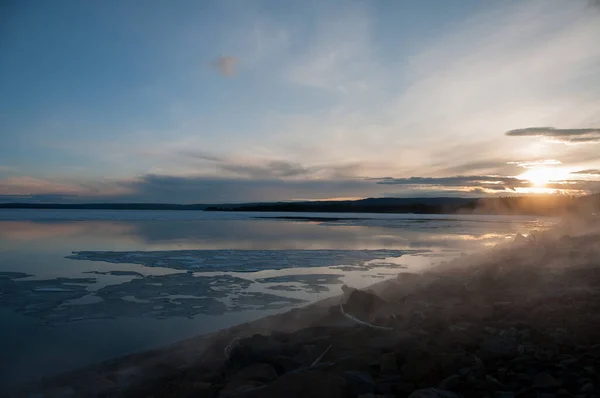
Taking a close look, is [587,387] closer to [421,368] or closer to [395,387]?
[421,368]

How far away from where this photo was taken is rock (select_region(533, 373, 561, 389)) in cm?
345

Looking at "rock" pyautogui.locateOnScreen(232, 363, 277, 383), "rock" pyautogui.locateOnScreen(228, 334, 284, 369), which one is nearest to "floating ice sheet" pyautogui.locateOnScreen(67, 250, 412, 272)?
"rock" pyautogui.locateOnScreen(228, 334, 284, 369)

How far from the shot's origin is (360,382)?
12.1 feet

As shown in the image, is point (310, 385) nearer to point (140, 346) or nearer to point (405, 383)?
point (405, 383)

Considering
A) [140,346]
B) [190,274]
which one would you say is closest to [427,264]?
[190,274]

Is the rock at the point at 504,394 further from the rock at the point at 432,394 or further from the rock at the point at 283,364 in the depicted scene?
the rock at the point at 283,364

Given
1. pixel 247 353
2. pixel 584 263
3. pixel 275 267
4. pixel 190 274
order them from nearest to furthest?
pixel 247 353
pixel 584 263
pixel 190 274
pixel 275 267

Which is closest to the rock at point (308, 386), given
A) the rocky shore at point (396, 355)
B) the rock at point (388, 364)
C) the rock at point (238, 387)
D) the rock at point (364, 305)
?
the rocky shore at point (396, 355)

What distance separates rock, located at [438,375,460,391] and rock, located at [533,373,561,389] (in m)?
0.56

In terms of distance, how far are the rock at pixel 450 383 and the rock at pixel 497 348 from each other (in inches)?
23.7

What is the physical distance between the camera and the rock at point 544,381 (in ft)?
11.3

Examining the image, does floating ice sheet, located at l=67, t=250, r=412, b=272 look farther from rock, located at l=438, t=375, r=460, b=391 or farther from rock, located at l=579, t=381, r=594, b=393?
rock, located at l=579, t=381, r=594, b=393

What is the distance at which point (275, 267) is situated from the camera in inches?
482

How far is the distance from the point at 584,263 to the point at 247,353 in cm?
744
